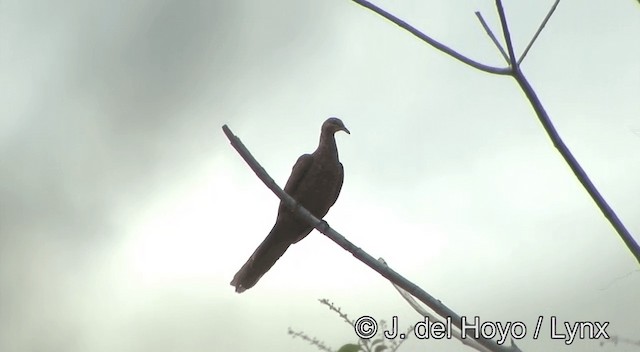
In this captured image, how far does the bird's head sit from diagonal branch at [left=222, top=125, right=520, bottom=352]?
6.38ft

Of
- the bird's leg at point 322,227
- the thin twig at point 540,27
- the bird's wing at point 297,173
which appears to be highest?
the bird's wing at point 297,173

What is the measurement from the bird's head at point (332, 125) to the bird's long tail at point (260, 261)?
2.85 feet

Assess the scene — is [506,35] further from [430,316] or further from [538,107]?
[430,316]

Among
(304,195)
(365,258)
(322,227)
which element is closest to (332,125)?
(304,195)

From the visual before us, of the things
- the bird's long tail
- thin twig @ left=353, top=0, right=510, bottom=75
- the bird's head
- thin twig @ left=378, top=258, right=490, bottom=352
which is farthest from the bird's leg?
the bird's head

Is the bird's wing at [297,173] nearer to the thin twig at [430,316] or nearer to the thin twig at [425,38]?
the thin twig at [430,316]

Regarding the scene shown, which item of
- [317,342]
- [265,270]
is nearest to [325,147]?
[265,270]

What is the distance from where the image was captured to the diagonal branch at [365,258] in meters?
1.89

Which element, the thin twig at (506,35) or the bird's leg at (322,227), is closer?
the thin twig at (506,35)

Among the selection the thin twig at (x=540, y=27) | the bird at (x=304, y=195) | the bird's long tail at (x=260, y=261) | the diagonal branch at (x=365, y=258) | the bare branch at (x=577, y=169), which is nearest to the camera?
the bare branch at (x=577, y=169)

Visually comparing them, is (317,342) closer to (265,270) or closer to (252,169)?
(252,169)

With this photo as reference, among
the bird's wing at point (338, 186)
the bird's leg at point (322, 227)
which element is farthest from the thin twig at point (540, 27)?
the bird's wing at point (338, 186)

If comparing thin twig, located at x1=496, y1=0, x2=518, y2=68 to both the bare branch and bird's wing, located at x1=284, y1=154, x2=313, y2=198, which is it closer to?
the bare branch

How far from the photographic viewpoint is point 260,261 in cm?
430
